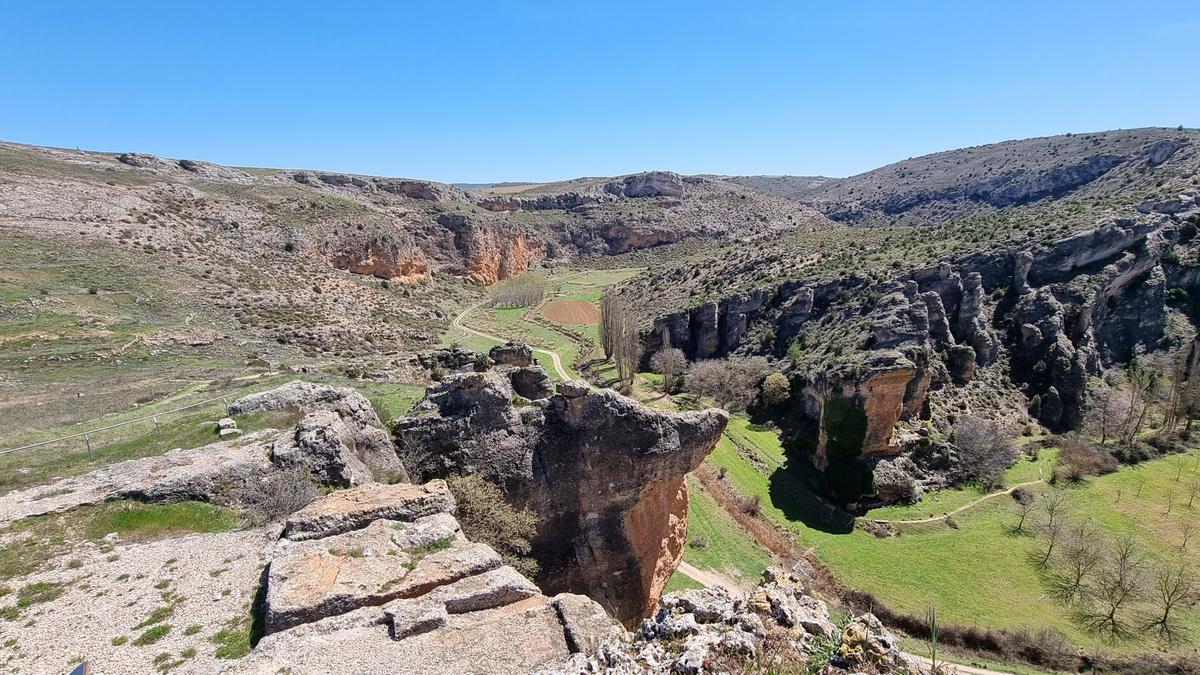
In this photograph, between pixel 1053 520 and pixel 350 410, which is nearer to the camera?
pixel 350 410

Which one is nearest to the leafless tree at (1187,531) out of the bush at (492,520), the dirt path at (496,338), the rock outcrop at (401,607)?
the bush at (492,520)

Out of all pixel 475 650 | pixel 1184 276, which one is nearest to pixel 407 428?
pixel 475 650

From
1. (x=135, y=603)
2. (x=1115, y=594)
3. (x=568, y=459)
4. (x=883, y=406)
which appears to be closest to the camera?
(x=135, y=603)

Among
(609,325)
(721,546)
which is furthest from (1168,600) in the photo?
(609,325)

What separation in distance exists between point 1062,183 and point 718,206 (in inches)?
3040

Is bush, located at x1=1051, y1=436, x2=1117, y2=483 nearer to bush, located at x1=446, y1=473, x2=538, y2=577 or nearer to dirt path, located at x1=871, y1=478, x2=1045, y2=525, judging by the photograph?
dirt path, located at x1=871, y1=478, x2=1045, y2=525

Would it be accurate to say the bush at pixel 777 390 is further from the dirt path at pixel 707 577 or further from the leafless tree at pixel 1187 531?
the leafless tree at pixel 1187 531

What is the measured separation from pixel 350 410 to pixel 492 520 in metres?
7.75

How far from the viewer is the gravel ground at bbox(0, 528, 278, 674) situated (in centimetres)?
929

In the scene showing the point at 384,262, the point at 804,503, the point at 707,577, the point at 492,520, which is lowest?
the point at 804,503

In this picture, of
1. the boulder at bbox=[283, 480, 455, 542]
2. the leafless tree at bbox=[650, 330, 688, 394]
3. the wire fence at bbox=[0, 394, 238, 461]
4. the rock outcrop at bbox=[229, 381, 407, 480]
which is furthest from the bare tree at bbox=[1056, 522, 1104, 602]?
the wire fence at bbox=[0, 394, 238, 461]

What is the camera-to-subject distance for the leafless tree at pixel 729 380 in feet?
165

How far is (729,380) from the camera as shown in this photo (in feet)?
170

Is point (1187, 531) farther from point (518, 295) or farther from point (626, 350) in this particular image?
point (518, 295)
